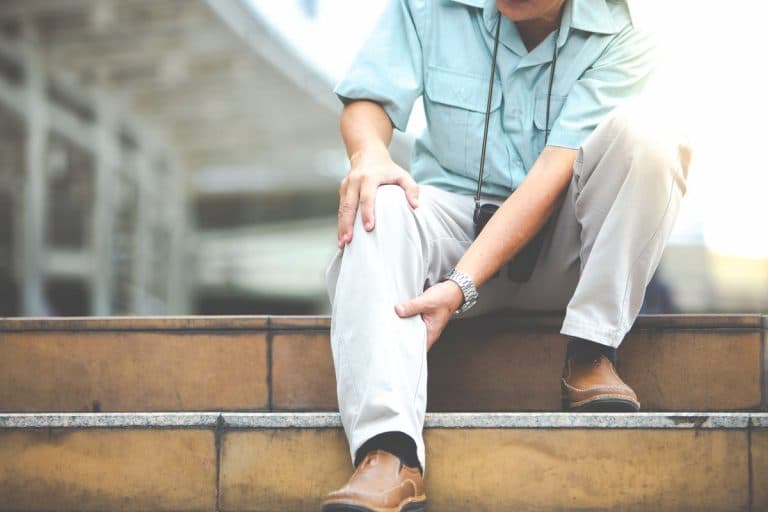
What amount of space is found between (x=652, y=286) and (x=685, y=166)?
3595 millimetres

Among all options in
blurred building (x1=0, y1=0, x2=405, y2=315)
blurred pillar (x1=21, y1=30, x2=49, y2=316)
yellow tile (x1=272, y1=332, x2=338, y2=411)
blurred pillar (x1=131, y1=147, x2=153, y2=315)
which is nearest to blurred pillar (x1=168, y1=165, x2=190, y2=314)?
blurred building (x1=0, y1=0, x2=405, y2=315)

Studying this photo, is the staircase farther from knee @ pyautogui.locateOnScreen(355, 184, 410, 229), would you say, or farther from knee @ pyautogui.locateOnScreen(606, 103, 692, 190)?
knee @ pyautogui.locateOnScreen(606, 103, 692, 190)

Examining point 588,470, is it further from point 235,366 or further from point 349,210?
point 235,366

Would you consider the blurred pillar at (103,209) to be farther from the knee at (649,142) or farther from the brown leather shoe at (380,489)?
the brown leather shoe at (380,489)

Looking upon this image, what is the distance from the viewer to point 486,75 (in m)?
2.62

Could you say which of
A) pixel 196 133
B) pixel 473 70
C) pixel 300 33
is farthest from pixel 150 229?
pixel 473 70

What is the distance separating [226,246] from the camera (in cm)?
1884

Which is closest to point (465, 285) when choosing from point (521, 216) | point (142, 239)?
point (521, 216)

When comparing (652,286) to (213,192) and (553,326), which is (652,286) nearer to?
(553,326)

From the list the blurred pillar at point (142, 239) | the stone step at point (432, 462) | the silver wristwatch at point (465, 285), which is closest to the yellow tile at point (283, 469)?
the stone step at point (432, 462)

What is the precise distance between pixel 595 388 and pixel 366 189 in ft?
2.31

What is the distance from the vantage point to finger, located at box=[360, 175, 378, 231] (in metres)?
2.14

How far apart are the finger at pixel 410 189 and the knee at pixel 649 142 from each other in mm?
482

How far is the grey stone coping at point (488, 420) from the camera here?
6.81 feet
